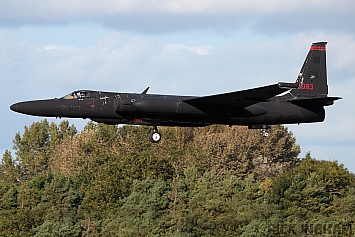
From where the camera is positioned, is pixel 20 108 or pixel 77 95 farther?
pixel 77 95

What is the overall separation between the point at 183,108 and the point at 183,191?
44.2 meters

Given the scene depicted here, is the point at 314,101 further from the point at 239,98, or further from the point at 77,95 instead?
the point at 77,95

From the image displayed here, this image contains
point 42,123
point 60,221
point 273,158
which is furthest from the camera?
point 42,123

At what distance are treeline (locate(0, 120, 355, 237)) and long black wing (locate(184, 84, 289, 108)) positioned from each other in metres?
29.8

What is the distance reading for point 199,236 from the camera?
245 ft

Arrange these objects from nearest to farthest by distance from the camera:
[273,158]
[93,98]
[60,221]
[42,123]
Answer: [93,98] → [60,221] → [273,158] → [42,123]

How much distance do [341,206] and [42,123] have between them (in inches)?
2761

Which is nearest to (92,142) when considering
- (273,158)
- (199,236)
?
(273,158)

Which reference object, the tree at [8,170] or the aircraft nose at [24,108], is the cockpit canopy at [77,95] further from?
the tree at [8,170]

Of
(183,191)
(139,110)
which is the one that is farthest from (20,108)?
(183,191)

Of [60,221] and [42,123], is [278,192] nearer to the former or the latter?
[60,221]

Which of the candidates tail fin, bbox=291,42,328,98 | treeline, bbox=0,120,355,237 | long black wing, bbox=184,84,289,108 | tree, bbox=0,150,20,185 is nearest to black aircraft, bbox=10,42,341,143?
long black wing, bbox=184,84,289,108

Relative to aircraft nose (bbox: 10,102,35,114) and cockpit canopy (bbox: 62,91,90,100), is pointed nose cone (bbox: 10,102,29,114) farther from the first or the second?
cockpit canopy (bbox: 62,91,90,100)

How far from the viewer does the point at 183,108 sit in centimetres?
4053
